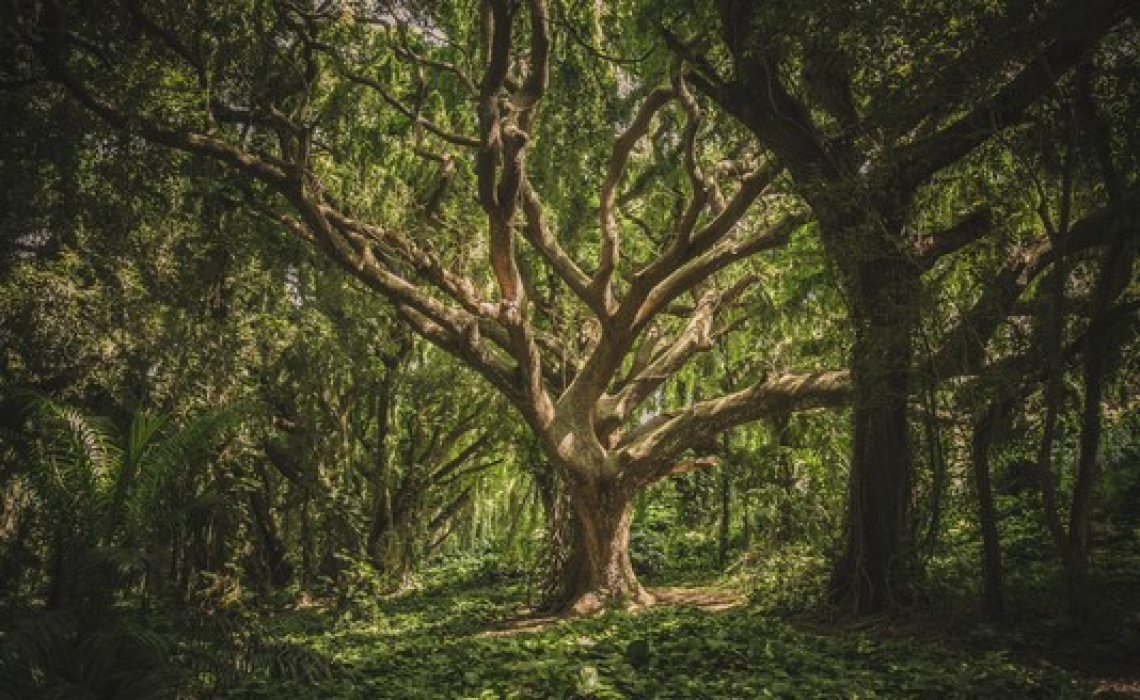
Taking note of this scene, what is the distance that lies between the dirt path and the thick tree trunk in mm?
364

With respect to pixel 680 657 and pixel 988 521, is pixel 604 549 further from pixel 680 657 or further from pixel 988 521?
pixel 988 521

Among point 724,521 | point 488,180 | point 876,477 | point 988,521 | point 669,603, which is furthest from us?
point 724,521

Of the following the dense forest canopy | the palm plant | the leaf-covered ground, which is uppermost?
the dense forest canopy

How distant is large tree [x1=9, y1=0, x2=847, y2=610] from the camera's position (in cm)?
661

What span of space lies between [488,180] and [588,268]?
4.83 metres

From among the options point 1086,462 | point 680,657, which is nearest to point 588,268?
point 680,657

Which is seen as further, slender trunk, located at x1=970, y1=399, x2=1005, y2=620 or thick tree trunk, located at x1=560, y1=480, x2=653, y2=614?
thick tree trunk, located at x1=560, y1=480, x2=653, y2=614

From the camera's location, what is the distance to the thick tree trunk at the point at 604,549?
29.3 feet

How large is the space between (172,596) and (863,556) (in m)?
5.55

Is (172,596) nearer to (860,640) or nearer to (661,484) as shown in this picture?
(860,640)

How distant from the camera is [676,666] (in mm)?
4996

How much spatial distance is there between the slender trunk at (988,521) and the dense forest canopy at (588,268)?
1.1 inches

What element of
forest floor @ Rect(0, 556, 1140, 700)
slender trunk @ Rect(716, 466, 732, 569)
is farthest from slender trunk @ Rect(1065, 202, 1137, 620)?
slender trunk @ Rect(716, 466, 732, 569)

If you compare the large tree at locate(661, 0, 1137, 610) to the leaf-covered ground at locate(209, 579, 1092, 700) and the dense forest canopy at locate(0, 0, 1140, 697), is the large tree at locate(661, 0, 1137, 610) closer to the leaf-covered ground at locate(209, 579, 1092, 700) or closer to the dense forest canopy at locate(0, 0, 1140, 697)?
the dense forest canopy at locate(0, 0, 1140, 697)
